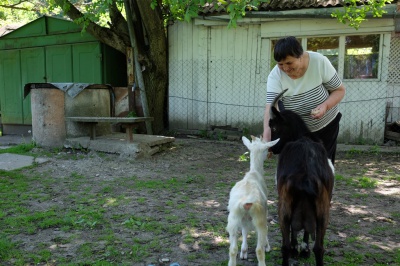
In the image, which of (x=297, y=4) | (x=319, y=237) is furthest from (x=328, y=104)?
(x=297, y=4)

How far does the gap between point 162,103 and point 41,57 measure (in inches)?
170

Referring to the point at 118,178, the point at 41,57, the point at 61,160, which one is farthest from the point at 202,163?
the point at 41,57

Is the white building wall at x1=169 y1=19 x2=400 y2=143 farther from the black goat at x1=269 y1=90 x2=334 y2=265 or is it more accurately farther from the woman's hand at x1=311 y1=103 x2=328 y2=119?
the black goat at x1=269 y1=90 x2=334 y2=265

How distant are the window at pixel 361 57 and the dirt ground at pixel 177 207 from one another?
2261 mm

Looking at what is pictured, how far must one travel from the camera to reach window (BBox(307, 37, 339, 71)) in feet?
28.5

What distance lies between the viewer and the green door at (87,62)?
33.0 feet

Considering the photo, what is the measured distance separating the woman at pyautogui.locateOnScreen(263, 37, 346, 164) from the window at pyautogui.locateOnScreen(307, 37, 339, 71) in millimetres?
6218

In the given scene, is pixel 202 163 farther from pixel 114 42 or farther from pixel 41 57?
pixel 41 57

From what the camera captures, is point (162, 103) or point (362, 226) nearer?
point (362, 226)

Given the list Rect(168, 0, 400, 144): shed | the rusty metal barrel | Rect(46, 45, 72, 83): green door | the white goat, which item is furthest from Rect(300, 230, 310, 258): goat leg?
Rect(46, 45, 72, 83): green door

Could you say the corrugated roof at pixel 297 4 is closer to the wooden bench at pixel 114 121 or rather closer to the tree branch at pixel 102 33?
the tree branch at pixel 102 33

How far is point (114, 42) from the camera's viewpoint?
9.52 metres

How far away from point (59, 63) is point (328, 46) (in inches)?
307

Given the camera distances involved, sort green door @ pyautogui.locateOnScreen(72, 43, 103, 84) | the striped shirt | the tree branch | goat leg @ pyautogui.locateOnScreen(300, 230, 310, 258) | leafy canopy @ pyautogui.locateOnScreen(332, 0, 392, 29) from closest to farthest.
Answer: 1. the striped shirt
2. goat leg @ pyautogui.locateOnScreen(300, 230, 310, 258)
3. leafy canopy @ pyautogui.locateOnScreen(332, 0, 392, 29)
4. the tree branch
5. green door @ pyautogui.locateOnScreen(72, 43, 103, 84)
